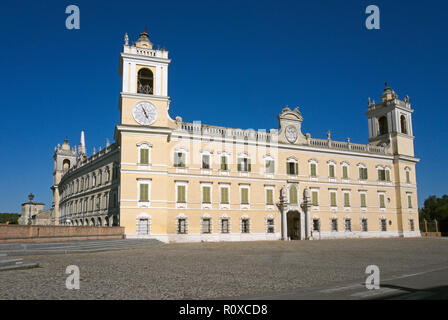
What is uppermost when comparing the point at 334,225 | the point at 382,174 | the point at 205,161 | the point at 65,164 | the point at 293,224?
the point at 65,164

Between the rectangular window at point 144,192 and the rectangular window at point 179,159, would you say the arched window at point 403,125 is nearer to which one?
the rectangular window at point 179,159

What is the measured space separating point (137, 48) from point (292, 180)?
20886mm

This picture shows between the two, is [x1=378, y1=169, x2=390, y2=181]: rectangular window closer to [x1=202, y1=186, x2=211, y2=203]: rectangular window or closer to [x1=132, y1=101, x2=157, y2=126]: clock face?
[x1=202, y1=186, x2=211, y2=203]: rectangular window

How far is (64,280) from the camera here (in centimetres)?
1082

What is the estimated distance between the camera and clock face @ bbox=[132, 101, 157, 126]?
33281 mm

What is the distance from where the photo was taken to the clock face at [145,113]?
109 feet

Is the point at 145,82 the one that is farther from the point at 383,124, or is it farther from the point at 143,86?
the point at 383,124

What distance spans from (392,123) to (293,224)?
19.5m

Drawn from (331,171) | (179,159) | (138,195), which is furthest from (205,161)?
(331,171)

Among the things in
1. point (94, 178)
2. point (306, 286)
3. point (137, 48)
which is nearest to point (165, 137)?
point (137, 48)

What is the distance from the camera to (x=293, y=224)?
4288cm

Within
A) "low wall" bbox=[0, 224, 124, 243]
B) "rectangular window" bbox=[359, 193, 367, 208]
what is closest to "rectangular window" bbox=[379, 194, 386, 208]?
"rectangular window" bbox=[359, 193, 367, 208]

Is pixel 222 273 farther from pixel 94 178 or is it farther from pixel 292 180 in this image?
pixel 94 178
